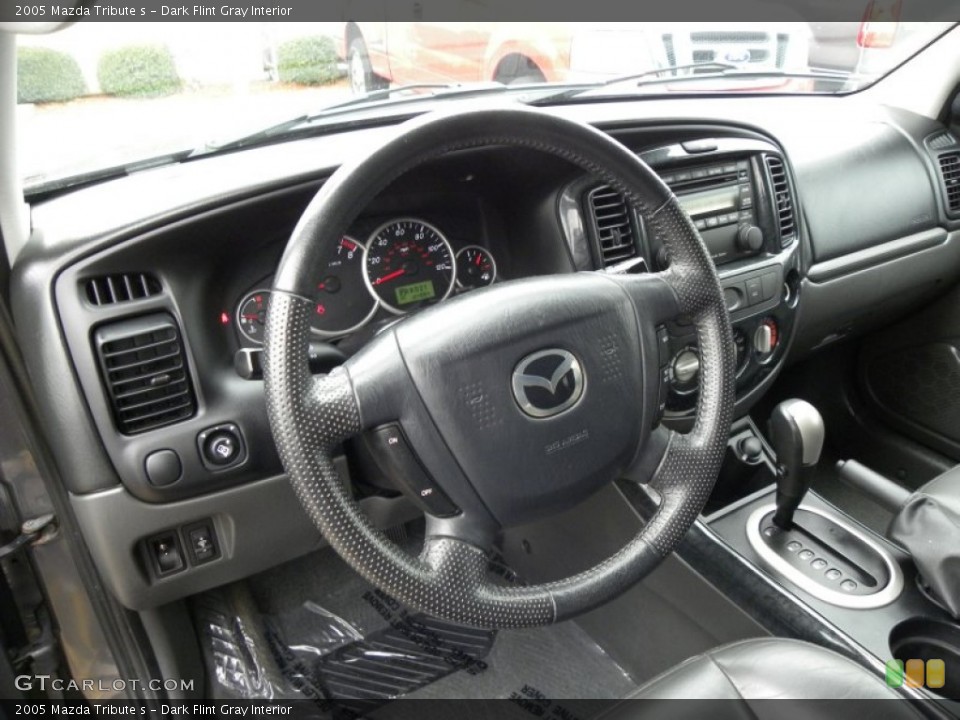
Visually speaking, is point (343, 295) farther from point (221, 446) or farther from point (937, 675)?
point (937, 675)

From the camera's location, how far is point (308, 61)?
4.77ft

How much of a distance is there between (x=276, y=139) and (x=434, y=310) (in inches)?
24.8

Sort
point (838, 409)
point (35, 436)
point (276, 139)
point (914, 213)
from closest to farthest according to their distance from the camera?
point (35, 436) → point (276, 139) → point (914, 213) → point (838, 409)

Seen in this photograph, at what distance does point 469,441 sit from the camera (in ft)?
3.06

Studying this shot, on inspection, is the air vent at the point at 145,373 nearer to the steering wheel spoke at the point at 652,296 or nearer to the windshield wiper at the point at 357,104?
the windshield wiper at the point at 357,104

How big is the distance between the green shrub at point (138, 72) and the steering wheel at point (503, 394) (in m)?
0.59

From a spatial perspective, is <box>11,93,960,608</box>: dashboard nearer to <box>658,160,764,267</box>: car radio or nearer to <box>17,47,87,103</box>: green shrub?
<box>658,160,764,267</box>: car radio

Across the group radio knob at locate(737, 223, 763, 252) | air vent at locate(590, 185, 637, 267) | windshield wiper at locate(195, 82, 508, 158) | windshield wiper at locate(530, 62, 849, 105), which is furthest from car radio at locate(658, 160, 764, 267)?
windshield wiper at locate(195, 82, 508, 158)

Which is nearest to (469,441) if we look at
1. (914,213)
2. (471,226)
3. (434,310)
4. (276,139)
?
(434,310)

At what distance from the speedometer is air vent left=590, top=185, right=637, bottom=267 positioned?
28 centimetres

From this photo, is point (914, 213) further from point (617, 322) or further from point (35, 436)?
point (35, 436)

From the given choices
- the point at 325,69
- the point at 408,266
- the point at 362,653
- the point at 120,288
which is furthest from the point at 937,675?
the point at 325,69

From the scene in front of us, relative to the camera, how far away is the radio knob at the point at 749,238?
5.14ft
